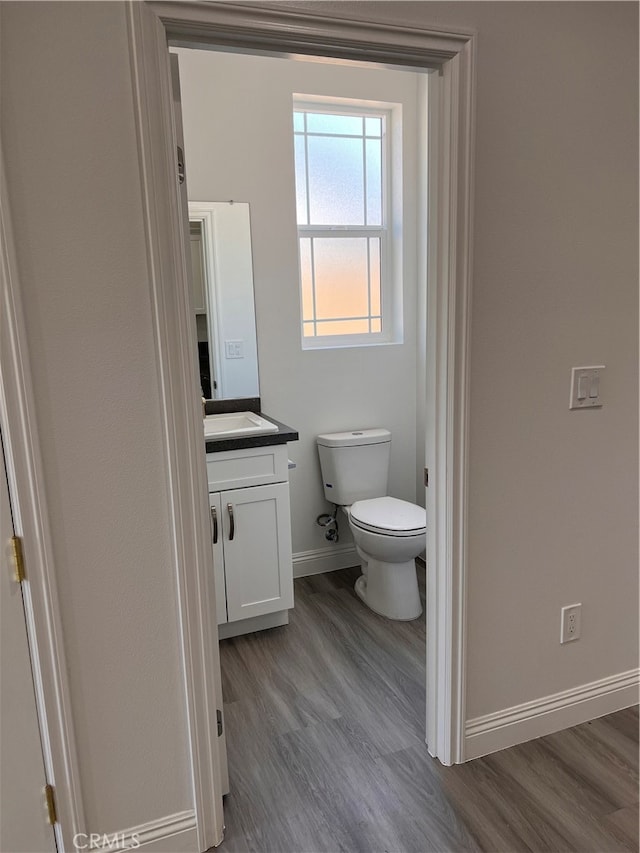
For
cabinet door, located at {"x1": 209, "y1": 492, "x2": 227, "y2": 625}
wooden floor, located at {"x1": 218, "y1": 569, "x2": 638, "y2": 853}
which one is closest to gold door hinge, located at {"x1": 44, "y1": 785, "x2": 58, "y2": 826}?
wooden floor, located at {"x1": 218, "y1": 569, "x2": 638, "y2": 853}

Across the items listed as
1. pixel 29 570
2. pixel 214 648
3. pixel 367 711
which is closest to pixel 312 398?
→ pixel 367 711

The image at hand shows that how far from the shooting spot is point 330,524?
3291mm

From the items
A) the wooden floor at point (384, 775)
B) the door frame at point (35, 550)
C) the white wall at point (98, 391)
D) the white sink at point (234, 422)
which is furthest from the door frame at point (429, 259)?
the white sink at point (234, 422)

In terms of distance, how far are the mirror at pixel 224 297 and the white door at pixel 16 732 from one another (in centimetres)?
168

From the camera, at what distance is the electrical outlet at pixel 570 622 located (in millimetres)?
2016

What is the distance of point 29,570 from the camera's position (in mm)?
1354

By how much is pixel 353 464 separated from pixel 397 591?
67 cm

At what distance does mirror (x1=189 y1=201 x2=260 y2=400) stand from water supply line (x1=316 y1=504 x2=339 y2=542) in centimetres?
78

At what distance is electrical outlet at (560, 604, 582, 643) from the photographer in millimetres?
2016

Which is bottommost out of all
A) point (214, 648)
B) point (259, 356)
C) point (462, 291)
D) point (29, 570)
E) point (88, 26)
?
point (214, 648)

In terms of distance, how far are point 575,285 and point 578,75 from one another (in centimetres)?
57

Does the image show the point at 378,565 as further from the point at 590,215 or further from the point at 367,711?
the point at 590,215

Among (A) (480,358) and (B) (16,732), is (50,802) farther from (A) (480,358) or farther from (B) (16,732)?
(A) (480,358)

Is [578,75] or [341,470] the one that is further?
[341,470]
